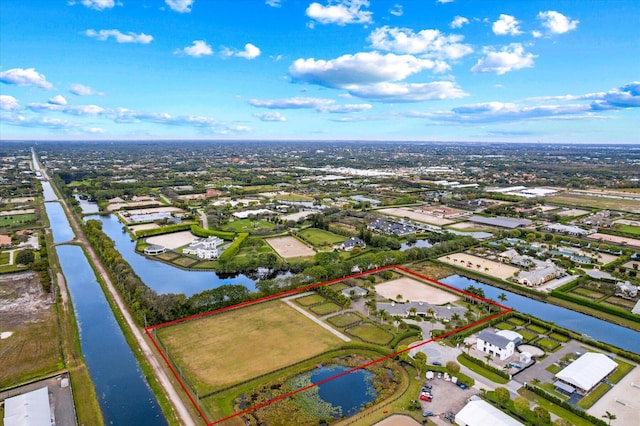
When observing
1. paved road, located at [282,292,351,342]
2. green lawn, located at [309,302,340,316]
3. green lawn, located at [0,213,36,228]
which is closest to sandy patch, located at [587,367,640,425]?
paved road, located at [282,292,351,342]

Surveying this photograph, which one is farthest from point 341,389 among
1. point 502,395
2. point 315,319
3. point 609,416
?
point 609,416

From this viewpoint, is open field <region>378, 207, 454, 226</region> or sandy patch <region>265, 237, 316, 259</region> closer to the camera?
sandy patch <region>265, 237, 316, 259</region>

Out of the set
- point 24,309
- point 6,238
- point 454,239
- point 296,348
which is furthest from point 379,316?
point 6,238

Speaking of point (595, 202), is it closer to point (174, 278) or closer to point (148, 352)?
point (174, 278)

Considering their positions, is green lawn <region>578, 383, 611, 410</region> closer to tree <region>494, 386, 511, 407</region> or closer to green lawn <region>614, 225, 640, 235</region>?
tree <region>494, 386, 511, 407</region>

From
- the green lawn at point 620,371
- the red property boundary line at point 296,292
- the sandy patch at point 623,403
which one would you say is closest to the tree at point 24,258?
the red property boundary line at point 296,292
